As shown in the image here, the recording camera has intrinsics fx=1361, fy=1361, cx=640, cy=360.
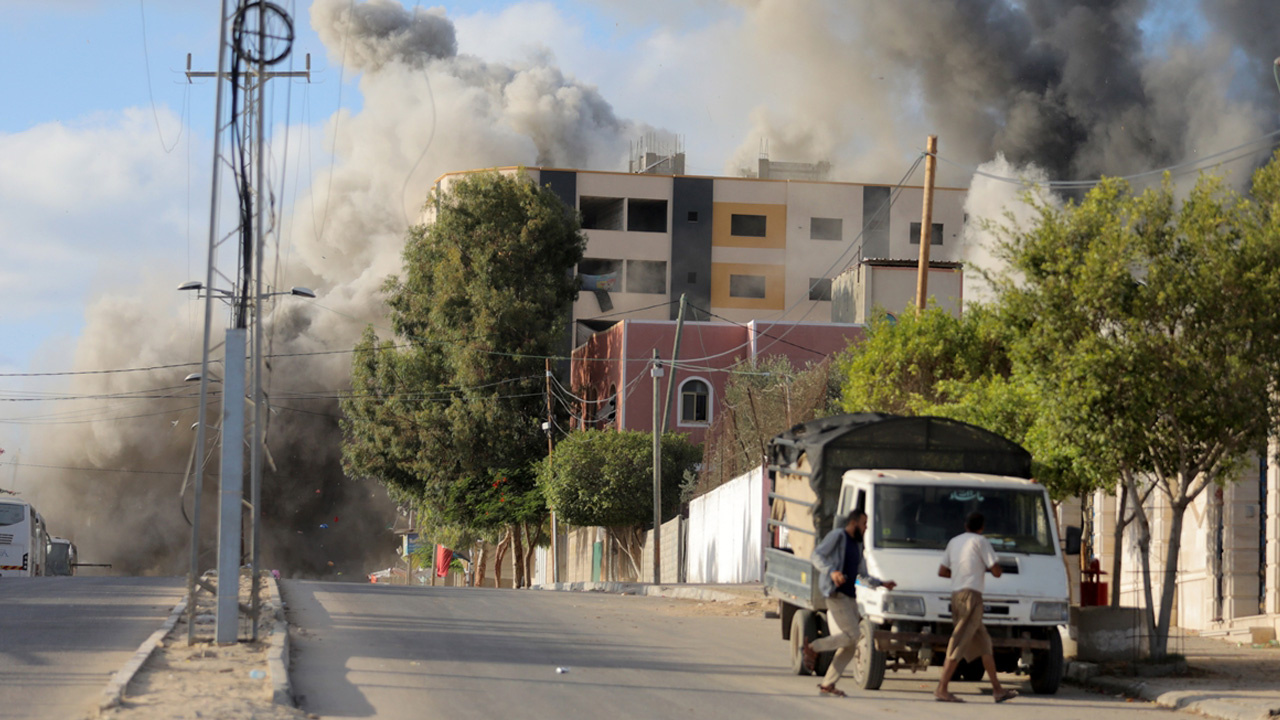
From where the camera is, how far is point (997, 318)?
14.2 meters

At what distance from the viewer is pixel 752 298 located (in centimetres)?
7212

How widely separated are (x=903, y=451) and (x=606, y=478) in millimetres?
32104

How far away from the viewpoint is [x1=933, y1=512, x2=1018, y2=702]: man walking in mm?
11281

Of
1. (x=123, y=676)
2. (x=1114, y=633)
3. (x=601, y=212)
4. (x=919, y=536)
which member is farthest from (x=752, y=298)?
(x=123, y=676)

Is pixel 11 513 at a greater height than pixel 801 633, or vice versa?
pixel 801 633

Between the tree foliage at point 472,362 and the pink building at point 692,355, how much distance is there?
121 inches

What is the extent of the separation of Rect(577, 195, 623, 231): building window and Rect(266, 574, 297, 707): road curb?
182ft

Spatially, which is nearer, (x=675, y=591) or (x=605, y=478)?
(x=675, y=591)

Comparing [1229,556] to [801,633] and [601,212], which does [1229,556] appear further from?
[601,212]

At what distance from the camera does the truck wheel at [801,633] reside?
1282cm

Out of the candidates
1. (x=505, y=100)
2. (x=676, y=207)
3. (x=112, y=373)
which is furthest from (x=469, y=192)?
(x=505, y=100)

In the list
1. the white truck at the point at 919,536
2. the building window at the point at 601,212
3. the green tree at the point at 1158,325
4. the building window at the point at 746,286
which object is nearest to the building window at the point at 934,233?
the building window at the point at 746,286

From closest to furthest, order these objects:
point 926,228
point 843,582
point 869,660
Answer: point 843,582 < point 869,660 < point 926,228

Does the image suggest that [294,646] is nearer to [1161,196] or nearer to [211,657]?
[211,657]
